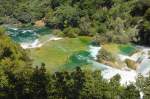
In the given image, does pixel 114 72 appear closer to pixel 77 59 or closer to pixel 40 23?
pixel 77 59

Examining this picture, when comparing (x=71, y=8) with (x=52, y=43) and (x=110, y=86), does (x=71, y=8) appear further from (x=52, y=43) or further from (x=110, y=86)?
(x=110, y=86)

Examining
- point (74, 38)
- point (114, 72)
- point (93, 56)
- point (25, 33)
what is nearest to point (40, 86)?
point (114, 72)

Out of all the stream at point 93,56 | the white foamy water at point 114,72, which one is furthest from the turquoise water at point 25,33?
the white foamy water at point 114,72

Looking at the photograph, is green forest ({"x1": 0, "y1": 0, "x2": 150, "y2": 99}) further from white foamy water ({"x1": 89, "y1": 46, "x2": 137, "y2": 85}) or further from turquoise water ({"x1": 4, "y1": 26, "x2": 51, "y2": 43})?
turquoise water ({"x1": 4, "y1": 26, "x2": 51, "y2": 43})

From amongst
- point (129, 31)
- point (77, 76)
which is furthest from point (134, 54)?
point (77, 76)

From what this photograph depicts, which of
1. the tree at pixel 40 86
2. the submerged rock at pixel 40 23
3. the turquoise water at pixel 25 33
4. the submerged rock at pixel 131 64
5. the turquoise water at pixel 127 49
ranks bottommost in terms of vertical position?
the submerged rock at pixel 40 23

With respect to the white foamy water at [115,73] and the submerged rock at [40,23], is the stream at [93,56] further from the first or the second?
the submerged rock at [40,23]

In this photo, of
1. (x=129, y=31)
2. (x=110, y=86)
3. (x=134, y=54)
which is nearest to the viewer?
(x=110, y=86)
